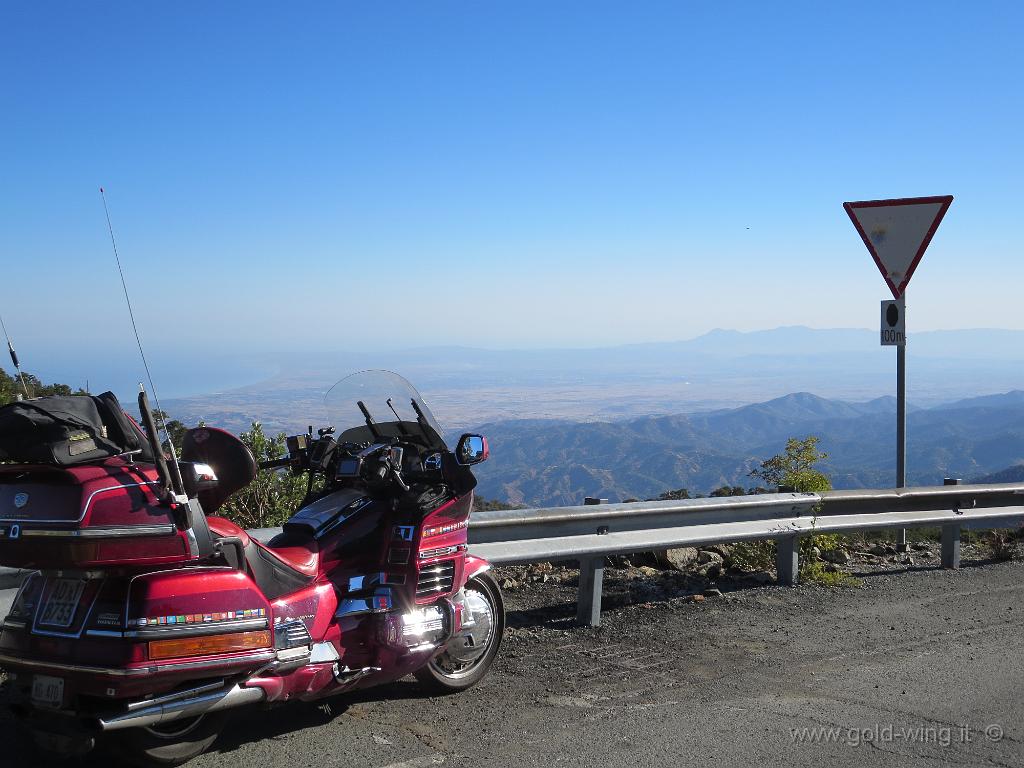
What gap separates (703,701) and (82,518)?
3274 mm

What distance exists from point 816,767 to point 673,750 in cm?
62

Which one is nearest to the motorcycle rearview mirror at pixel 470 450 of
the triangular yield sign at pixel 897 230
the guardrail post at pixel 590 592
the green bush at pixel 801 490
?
the guardrail post at pixel 590 592

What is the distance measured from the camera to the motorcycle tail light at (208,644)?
3572 millimetres

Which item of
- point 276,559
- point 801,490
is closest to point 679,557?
point 801,490

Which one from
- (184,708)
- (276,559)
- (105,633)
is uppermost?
(276,559)

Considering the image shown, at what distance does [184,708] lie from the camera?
362 centimetres

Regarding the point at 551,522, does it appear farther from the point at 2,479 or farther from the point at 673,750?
the point at 2,479

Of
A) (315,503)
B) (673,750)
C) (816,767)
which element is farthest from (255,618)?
(816,767)

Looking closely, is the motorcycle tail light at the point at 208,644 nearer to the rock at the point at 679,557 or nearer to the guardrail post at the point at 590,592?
the guardrail post at the point at 590,592

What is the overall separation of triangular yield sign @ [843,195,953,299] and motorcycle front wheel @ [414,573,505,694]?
610 cm

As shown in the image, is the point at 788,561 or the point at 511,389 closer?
the point at 788,561

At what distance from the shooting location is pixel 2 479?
3.56 m

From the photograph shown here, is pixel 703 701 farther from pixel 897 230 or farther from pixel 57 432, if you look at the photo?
pixel 897 230

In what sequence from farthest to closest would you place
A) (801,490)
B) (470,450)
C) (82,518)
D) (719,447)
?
1. (719,447)
2. (801,490)
3. (470,450)
4. (82,518)
